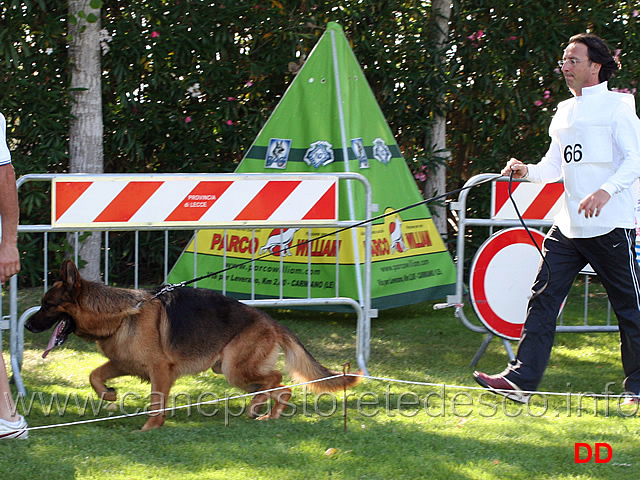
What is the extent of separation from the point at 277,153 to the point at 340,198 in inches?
30.4

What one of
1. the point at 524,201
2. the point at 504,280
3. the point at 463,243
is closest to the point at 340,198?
the point at 463,243

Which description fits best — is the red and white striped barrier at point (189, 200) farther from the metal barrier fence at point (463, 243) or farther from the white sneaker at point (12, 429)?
the white sneaker at point (12, 429)

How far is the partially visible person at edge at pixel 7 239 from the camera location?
161 inches

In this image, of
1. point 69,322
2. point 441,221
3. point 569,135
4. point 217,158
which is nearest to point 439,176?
point 441,221

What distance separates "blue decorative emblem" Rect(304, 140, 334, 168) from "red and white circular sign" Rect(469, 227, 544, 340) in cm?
211

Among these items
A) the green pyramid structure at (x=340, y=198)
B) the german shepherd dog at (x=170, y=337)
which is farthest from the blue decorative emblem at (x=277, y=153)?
the german shepherd dog at (x=170, y=337)

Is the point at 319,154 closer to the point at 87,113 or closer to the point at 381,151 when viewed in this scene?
the point at 381,151

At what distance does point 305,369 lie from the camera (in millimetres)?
4895

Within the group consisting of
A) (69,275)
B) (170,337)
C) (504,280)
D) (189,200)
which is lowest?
(170,337)

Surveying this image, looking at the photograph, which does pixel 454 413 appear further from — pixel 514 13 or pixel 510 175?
pixel 514 13

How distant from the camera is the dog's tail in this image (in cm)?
488

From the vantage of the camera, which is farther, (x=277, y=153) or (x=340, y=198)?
(x=277, y=153)

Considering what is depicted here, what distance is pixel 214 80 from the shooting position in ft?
28.7

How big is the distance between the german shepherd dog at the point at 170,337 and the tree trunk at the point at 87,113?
3.31 metres
